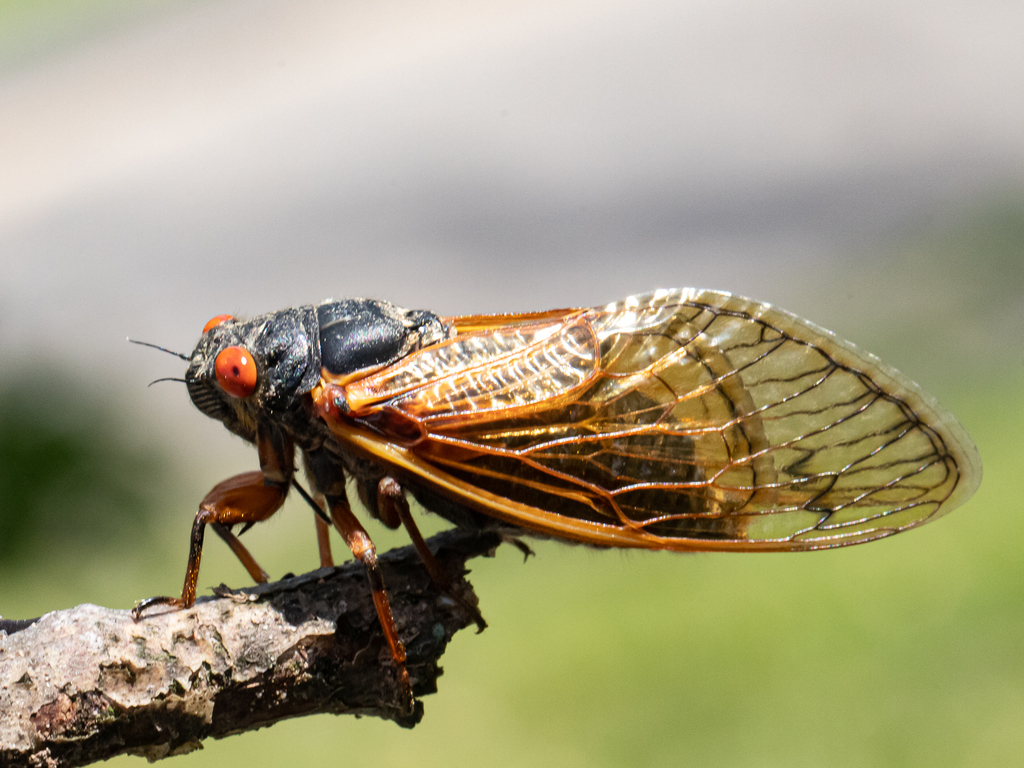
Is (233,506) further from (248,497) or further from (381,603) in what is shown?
(381,603)

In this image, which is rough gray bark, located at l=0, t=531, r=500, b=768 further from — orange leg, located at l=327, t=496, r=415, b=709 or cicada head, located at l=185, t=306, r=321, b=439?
cicada head, located at l=185, t=306, r=321, b=439

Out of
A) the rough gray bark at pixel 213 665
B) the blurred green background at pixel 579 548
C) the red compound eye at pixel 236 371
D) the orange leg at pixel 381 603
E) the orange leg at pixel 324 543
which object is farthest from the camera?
the blurred green background at pixel 579 548

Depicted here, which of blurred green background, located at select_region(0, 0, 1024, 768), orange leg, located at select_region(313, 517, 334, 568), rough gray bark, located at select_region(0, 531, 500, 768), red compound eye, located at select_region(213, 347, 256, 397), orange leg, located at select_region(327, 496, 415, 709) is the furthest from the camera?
blurred green background, located at select_region(0, 0, 1024, 768)

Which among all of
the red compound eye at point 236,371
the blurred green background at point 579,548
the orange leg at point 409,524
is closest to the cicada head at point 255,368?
A: the red compound eye at point 236,371

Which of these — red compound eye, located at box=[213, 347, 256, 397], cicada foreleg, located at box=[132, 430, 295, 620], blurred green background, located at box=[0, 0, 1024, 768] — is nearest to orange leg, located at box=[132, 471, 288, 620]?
cicada foreleg, located at box=[132, 430, 295, 620]

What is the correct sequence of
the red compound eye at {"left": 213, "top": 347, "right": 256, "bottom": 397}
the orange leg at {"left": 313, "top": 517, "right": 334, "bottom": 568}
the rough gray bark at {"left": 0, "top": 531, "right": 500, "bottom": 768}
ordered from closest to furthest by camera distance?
the rough gray bark at {"left": 0, "top": 531, "right": 500, "bottom": 768}, the red compound eye at {"left": 213, "top": 347, "right": 256, "bottom": 397}, the orange leg at {"left": 313, "top": 517, "right": 334, "bottom": 568}

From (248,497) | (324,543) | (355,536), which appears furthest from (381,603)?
(324,543)

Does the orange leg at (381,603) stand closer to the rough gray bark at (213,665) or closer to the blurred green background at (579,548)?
the rough gray bark at (213,665)

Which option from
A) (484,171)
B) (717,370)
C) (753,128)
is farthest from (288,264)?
(717,370)
